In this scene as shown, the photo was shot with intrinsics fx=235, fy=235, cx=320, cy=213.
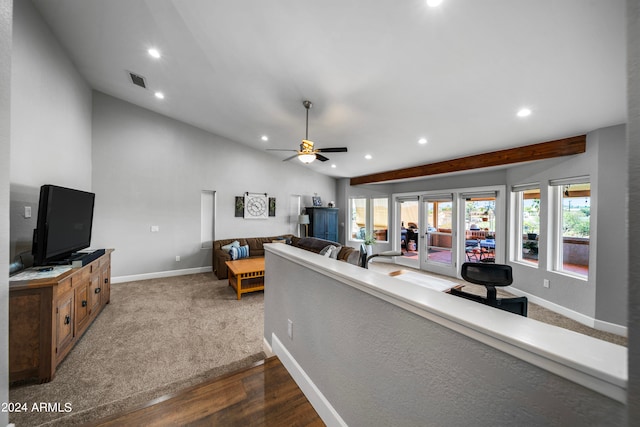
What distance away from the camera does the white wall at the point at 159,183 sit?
4453 millimetres

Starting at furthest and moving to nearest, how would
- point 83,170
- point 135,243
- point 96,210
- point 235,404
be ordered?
point 135,243
point 96,210
point 83,170
point 235,404

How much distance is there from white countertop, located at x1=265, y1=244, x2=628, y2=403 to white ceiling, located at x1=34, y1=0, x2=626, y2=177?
6.63ft

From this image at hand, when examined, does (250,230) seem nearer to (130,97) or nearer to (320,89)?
(130,97)

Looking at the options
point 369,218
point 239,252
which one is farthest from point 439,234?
point 239,252

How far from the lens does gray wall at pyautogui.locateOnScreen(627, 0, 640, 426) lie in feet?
1.41

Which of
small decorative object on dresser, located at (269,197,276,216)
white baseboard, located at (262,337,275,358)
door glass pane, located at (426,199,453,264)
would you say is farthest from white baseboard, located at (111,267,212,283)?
door glass pane, located at (426,199,453,264)

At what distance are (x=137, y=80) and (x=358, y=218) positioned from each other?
6078 millimetres

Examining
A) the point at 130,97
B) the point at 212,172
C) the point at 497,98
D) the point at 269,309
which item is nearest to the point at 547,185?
the point at 497,98

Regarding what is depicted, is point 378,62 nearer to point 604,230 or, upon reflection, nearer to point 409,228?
point 604,230

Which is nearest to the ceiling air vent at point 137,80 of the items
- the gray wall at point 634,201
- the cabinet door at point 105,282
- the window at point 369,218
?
the cabinet door at point 105,282

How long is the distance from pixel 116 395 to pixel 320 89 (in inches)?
142

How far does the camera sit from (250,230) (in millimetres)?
6059

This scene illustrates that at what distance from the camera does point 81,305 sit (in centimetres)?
258

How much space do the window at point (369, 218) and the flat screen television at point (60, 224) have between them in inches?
239
